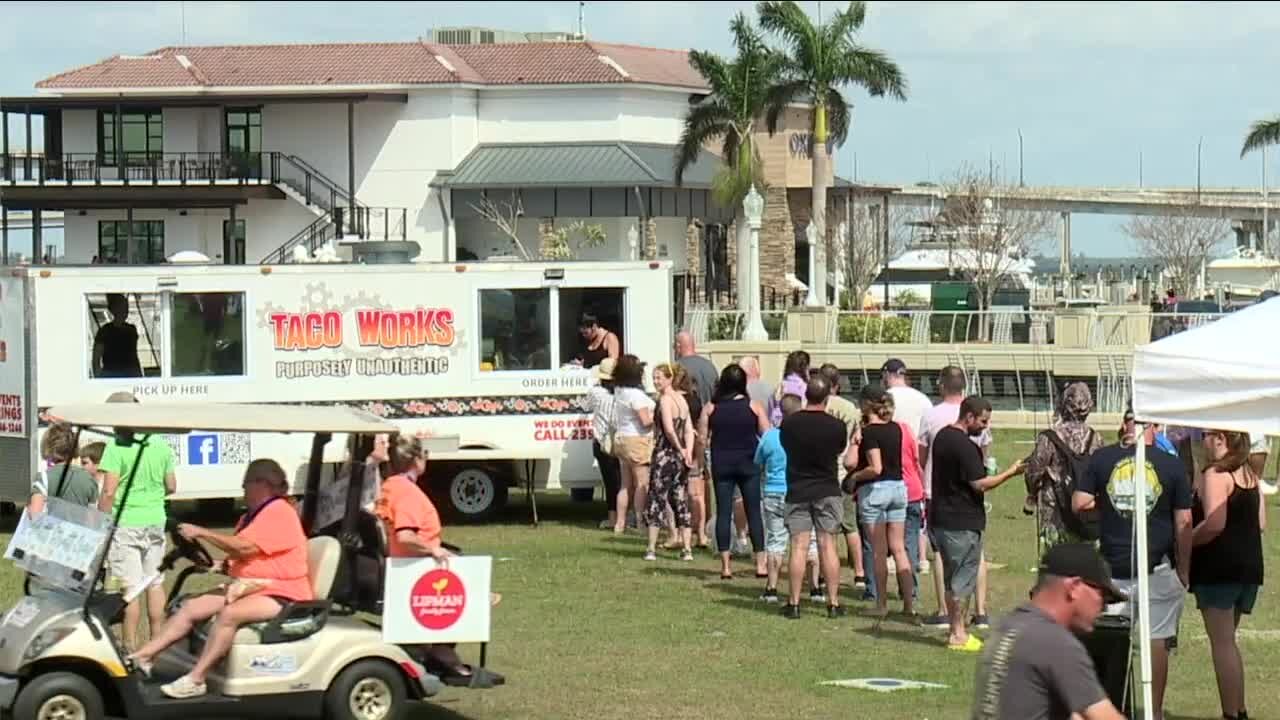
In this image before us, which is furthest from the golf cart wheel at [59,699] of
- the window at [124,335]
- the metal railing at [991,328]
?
the metal railing at [991,328]

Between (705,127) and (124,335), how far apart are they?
47959 millimetres

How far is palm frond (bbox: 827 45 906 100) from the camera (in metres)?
61.8

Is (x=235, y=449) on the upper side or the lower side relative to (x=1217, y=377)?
lower

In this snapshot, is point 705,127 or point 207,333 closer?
point 207,333

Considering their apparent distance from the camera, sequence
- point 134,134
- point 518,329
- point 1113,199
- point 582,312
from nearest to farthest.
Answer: point 518,329 < point 582,312 < point 134,134 < point 1113,199

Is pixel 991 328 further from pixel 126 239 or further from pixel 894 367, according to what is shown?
pixel 126 239

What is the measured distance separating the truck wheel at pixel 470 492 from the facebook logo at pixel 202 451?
246cm

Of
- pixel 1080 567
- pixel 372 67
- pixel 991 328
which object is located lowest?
pixel 1080 567

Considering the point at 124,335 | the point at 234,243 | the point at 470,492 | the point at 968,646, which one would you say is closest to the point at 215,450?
the point at 124,335

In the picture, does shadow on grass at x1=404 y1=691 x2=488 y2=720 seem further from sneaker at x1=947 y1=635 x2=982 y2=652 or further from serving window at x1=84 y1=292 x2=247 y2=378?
serving window at x1=84 y1=292 x2=247 y2=378

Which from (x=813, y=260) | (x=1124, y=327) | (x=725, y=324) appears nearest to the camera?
(x=1124, y=327)

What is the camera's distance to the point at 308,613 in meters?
10.5

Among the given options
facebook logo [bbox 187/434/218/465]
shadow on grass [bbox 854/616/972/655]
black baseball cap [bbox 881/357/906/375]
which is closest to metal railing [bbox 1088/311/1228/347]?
facebook logo [bbox 187/434/218/465]

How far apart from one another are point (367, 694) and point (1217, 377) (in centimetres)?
436
